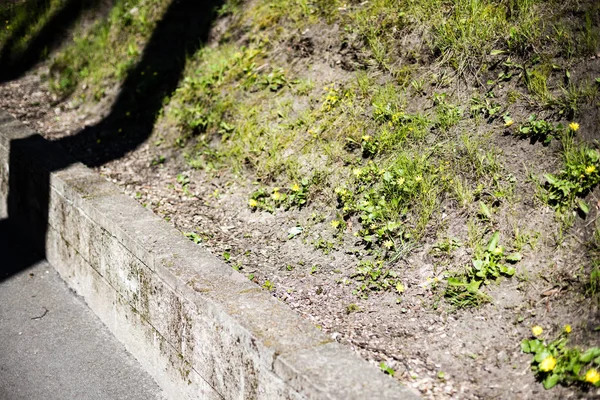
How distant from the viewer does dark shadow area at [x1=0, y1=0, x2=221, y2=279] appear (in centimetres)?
504

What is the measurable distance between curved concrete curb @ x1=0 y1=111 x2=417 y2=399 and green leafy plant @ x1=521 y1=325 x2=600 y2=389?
0.71 metres

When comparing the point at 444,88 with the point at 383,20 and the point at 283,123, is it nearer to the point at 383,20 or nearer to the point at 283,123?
the point at 383,20

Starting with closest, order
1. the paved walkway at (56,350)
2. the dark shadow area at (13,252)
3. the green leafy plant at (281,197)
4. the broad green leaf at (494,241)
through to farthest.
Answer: the broad green leaf at (494,241), the paved walkway at (56,350), the green leafy plant at (281,197), the dark shadow area at (13,252)

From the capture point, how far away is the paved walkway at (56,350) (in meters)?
3.62

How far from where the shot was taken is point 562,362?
2.62m

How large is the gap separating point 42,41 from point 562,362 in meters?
8.42

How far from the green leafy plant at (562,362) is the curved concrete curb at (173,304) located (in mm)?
715

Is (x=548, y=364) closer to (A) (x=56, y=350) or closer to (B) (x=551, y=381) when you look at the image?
(B) (x=551, y=381)

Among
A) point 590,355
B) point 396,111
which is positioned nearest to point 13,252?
point 396,111

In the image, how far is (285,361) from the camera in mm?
2533

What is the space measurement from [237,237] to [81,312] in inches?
52.8

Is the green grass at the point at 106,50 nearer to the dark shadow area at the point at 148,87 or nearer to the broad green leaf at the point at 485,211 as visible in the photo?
the dark shadow area at the point at 148,87

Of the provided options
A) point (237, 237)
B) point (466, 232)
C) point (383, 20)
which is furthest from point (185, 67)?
point (466, 232)

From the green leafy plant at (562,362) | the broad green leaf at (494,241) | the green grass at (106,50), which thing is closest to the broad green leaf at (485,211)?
the broad green leaf at (494,241)
